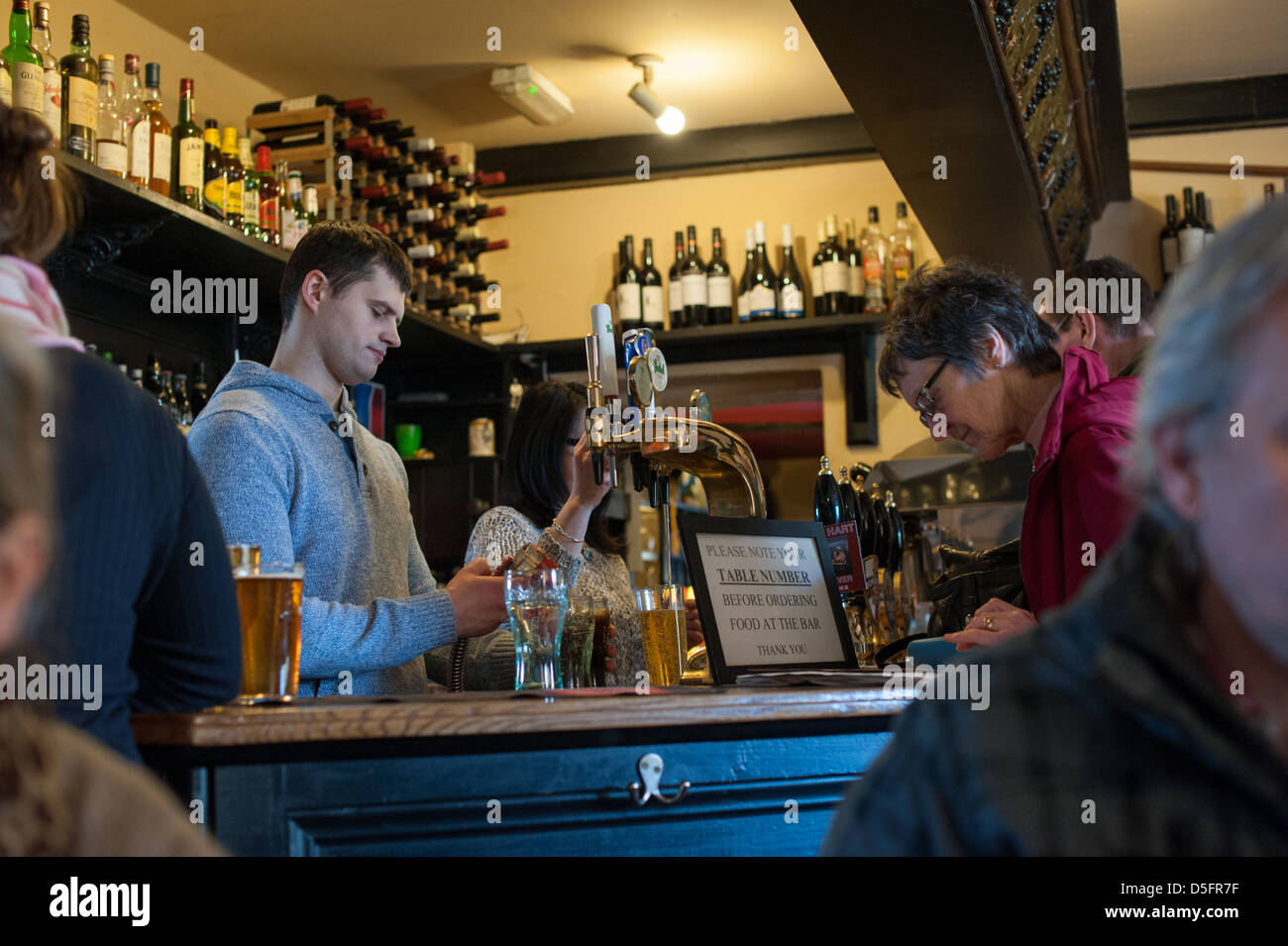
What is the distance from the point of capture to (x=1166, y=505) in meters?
0.71

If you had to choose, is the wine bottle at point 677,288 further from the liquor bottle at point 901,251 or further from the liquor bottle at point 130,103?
the liquor bottle at point 130,103

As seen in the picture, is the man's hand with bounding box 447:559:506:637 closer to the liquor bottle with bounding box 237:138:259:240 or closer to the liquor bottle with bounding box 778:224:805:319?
the liquor bottle with bounding box 237:138:259:240

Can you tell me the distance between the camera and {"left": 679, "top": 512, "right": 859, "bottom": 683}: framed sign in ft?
5.76

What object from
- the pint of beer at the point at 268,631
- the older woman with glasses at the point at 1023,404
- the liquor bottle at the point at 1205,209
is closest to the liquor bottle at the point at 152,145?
the older woman with glasses at the point at 1023,404

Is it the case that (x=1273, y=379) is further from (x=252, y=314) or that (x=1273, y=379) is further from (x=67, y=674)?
(x=252, y=314)

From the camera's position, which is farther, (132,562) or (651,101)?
(651,101)

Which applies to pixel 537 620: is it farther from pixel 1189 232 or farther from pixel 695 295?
pixel 1189 232

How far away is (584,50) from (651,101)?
1.16 feet

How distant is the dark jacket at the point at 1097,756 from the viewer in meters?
0.65

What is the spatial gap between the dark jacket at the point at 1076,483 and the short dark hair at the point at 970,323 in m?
0.15

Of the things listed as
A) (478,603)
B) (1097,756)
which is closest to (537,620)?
(478,603)

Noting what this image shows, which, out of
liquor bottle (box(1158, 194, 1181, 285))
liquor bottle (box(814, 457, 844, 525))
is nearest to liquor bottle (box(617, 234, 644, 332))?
liquor bottle (box(1158, 194, 1181, 285))

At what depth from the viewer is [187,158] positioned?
348 centimetres
